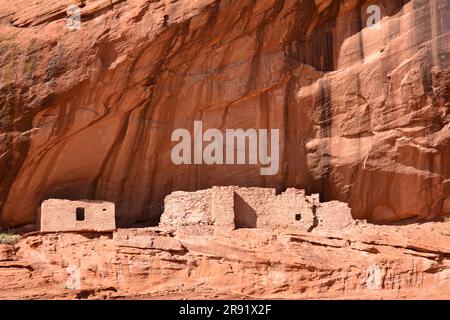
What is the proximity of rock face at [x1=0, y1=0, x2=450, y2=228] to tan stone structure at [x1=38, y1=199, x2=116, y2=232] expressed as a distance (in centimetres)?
73

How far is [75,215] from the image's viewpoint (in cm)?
2531

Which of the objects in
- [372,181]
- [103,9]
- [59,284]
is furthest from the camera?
[372,181]

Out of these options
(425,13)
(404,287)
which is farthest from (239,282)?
(425,13)

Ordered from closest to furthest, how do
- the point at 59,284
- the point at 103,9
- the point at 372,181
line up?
1. the point at 59,284
2. the point at 103,9
3. the point at 372,181

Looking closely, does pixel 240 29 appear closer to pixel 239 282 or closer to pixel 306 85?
pixel 306 85

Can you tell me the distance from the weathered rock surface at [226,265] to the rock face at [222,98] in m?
1.77

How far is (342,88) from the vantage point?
25859 millimetres

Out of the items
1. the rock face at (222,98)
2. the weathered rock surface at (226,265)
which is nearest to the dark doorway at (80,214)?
the rock face at (222,98)

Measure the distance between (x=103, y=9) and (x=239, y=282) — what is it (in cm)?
609

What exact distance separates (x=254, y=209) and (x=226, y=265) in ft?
7.96

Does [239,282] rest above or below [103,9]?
below

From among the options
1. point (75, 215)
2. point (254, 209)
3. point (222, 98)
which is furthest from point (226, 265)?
point (222, 98)

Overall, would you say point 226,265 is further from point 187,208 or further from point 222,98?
point 222,98

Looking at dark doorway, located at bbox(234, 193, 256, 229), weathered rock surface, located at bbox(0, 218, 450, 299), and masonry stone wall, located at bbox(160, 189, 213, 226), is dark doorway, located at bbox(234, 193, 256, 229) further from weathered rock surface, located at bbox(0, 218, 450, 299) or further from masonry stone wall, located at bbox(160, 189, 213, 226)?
weathered rock surface, located at bbox(0, 218, 450, 299)
